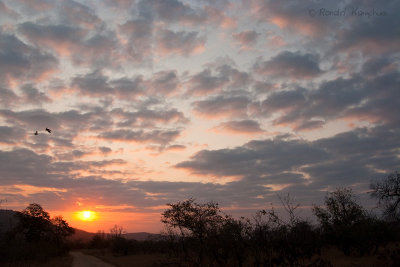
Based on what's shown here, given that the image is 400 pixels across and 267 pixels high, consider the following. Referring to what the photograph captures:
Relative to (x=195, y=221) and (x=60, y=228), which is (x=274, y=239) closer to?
(x=195, y=221)

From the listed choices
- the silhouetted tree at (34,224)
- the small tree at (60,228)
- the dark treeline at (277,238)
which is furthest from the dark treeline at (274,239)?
the small tree at (60,228)

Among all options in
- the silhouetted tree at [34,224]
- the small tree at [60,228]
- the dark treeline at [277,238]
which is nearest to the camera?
the dark treeline at [277,238]

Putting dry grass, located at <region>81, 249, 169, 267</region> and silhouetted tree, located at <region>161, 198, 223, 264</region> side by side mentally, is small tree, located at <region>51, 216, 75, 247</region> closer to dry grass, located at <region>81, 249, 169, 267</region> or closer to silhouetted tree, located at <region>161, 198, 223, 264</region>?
dry grass, located at <region>81, 249, 169, 267</region>

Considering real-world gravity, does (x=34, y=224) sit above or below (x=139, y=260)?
above

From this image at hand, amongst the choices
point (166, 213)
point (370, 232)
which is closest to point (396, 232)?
point (370, 232)

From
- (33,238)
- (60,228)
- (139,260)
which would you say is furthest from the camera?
(60,228)

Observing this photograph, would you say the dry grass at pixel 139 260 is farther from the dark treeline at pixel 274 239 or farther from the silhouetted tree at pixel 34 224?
the silhouetted tree at pixel 34 224

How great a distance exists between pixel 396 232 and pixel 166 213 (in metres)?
32.6

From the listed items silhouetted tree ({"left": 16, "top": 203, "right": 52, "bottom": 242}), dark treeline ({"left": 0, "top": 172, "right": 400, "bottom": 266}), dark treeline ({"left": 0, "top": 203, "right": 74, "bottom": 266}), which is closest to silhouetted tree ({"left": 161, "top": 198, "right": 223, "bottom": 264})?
dark treeline ({"left": 0, "top": 172, "right": 400, "bottom": 266})

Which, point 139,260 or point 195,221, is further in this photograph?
point 139,260

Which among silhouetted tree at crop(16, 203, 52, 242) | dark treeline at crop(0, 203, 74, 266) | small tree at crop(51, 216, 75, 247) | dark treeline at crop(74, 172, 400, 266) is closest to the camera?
dark treeline at crop(74, 172, 400, 266)

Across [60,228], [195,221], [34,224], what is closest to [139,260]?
[195,221]

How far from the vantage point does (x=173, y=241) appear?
44.0 metres

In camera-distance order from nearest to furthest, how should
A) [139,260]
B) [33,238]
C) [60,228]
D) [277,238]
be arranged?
1. [277,238]
2. [139,260]
3. [33,238]
4. [60,228]
